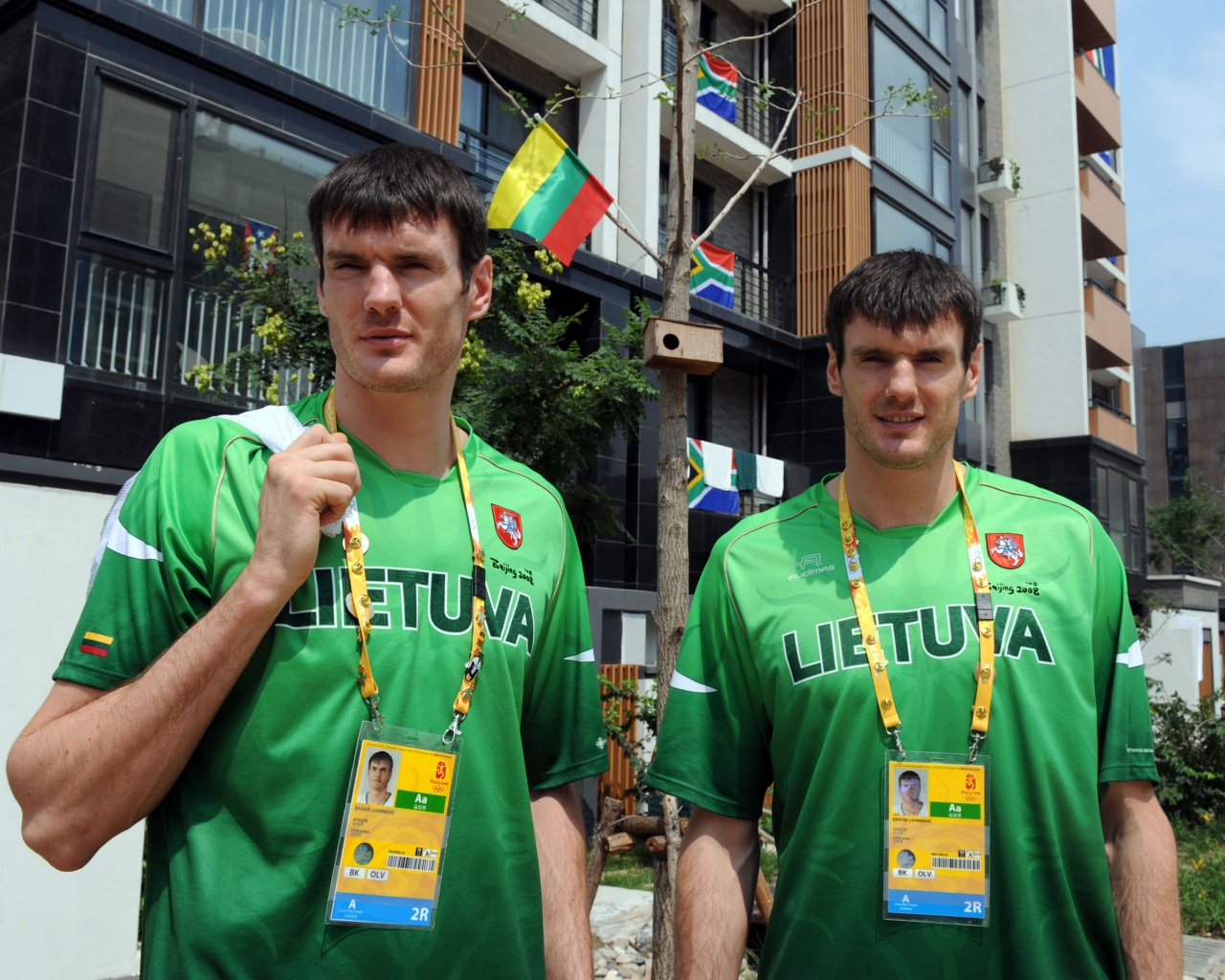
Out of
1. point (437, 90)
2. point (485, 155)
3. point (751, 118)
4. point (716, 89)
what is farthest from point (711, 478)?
point (751, 118)

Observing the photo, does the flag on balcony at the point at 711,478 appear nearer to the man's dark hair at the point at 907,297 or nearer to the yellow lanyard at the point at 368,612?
the man's dark hair at the point at 907,297

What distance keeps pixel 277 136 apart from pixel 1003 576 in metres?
9.90

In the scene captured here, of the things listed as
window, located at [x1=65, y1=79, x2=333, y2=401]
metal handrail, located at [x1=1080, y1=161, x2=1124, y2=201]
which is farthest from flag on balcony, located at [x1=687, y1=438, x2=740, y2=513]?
metal handrail, located at [x1=1080, y1=161, x2=1124, y2=201]

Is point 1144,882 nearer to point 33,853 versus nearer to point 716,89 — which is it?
point 33,853

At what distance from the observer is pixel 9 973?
5363mm

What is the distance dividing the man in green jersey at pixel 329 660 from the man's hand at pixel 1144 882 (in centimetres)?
116

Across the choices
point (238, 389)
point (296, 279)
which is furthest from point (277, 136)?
point (238, 389)

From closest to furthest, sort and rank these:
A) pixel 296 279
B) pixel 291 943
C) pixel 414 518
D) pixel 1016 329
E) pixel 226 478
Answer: pixel 291 943 → pixel 226 478 → pixel 414 518 → pixel 296 279 → pixel 1016 329

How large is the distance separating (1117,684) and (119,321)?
30.0 ft

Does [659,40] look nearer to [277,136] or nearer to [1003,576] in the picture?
[277,136]

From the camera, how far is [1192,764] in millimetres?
12125

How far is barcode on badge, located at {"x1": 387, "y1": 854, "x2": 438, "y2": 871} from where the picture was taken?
1.99 metres

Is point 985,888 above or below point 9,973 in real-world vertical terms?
above

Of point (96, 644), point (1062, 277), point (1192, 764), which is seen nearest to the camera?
point (96, 644)
